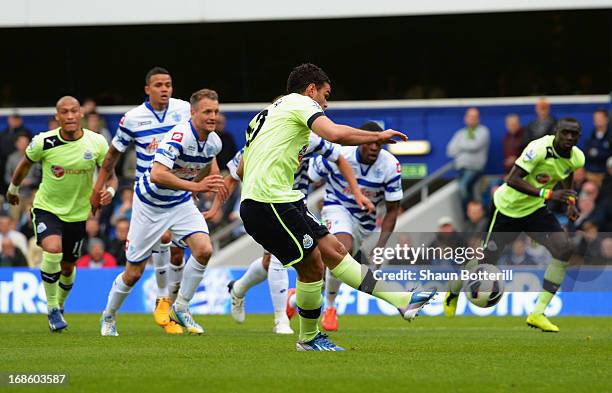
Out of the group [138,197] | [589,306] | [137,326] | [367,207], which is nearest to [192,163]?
[138,197]

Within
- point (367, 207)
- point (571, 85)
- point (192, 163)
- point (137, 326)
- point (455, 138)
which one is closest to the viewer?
point (192, 163)

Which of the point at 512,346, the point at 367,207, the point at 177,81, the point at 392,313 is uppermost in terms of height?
the point at 177,81

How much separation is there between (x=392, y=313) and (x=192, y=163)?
7725mm

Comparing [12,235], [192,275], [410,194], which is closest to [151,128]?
[192,275]

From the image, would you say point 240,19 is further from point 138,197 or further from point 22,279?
point 138,197

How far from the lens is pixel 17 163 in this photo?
912 inches

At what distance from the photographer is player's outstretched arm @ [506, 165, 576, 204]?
47.0 feet

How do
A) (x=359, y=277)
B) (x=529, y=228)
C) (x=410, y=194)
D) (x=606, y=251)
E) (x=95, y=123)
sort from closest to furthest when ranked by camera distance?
(x=359, y=277), (x=529, y=228), (x=606, y=251), (x=95, y=123), (x=410, y=194)

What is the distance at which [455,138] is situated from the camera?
2319cm

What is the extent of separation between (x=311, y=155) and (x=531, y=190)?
2.71 metres

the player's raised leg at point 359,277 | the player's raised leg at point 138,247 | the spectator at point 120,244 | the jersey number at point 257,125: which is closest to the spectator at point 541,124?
the spectator at point 120,244

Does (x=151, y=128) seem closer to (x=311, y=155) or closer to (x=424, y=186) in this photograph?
(x=311, y=155)

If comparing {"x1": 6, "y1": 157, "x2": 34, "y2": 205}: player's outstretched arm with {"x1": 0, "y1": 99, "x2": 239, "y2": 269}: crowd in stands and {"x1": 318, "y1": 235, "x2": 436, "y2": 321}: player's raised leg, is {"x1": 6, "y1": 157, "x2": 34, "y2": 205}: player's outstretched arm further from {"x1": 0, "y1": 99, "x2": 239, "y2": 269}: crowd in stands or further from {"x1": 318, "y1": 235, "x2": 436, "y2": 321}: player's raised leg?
{"x1": 0, "y1": 99, "x2": 239, "y2": 269}: crowd in stands

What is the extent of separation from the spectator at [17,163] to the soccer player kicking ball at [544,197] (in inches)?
425
